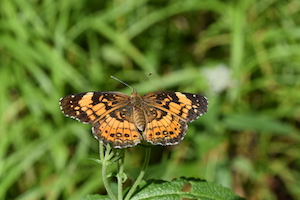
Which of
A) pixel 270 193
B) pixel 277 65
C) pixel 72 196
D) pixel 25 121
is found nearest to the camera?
pixel 72 196

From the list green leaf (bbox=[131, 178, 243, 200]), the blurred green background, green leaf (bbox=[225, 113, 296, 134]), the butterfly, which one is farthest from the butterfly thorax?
green leaf (bbox=[225, 113, 296, 134])

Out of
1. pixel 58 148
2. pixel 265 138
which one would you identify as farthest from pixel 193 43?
pixel 58 148

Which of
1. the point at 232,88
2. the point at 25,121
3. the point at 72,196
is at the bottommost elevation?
the point at 72,196

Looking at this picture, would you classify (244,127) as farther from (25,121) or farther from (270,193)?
(25,121)

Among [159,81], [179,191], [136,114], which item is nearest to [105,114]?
[136,114]

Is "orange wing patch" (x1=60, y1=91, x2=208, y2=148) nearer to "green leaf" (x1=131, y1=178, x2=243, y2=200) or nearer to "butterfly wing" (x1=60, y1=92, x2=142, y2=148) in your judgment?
"butterfly wing" (x1=60, y1=92, x2=142, y2=148)

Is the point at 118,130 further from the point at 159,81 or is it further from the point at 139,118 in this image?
the point at 159,81

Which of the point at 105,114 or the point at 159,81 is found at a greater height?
the point at 159,81
